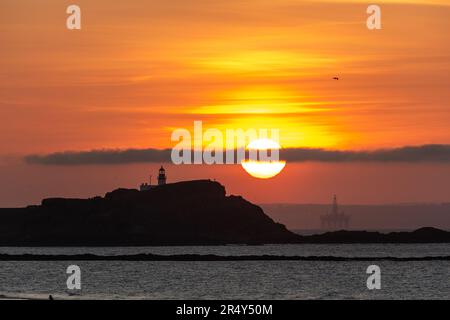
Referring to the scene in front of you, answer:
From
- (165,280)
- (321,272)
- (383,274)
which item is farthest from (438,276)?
(165,280)

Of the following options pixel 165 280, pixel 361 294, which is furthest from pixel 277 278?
pixel 361 294

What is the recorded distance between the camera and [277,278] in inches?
4956

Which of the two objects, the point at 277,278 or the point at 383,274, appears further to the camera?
the point at 383,274

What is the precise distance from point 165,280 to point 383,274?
33.0 m
